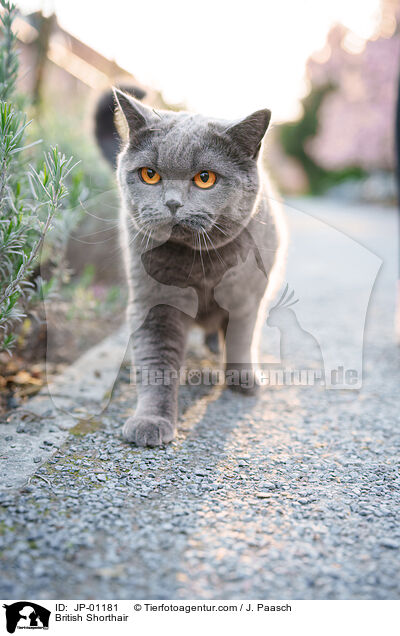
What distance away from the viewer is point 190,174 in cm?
151

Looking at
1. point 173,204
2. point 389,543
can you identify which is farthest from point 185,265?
point 389,543

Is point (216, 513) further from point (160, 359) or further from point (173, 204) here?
point (173, 204)

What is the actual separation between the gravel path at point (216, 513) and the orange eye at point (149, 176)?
81 cm

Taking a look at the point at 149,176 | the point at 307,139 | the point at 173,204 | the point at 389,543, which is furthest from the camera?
the point at 307,139

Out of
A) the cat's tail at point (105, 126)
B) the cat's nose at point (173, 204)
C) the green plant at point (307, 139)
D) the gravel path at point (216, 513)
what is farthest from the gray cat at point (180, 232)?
the green plant at point (307, 139)

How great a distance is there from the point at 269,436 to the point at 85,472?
64 cm

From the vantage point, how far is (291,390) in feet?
7.07

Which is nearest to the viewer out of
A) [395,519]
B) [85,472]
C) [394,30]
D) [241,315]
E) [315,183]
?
[395,519]

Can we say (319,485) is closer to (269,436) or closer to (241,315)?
(269,436)

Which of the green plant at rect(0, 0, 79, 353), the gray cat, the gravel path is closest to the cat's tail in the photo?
the green plant at rect(0, 0, 79, 353)
